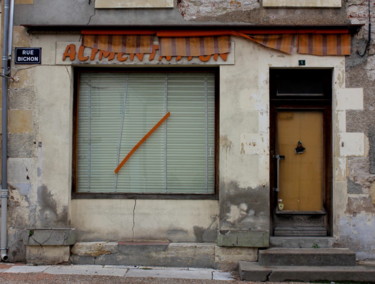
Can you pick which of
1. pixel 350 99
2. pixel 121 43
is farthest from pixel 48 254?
pixel 350 99

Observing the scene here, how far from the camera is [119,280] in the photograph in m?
6.52

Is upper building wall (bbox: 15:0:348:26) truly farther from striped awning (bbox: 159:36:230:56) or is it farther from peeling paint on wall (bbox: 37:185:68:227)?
peeling paint on wall (bbox: 37:185:68:227)

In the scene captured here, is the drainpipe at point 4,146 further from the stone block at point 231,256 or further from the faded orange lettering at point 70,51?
the stone block at point 231,256

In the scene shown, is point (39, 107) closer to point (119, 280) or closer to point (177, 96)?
point (177, 96)

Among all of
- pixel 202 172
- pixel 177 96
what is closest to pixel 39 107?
pixel 177 96

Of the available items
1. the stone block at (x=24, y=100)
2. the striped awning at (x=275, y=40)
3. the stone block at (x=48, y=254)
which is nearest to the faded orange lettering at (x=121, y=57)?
the stone block at (x=24, y=100)

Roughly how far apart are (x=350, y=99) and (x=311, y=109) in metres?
0.59

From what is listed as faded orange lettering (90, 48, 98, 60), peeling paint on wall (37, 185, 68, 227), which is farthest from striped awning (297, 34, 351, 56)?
peeling paint on wall (37, 185, 68, 227)

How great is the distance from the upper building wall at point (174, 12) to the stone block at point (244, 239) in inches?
122

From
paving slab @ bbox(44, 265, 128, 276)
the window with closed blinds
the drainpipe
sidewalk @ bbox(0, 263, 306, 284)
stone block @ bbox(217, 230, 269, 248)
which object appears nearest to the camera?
sidewalk @ bbox(0, 263, 306, 284)

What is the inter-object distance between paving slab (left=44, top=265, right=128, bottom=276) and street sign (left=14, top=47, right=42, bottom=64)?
3079 mm

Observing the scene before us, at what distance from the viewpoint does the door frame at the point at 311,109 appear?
739 cm

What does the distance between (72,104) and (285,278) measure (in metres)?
4.03

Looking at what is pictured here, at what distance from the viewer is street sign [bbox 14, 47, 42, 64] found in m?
7.41
